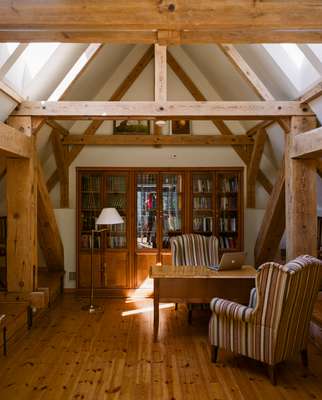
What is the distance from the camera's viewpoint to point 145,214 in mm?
6195

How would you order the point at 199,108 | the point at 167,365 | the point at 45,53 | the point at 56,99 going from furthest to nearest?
the point at 56,99, the point at 199,108, the point at 45,53, the point at 167,365

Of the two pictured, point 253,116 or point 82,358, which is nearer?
point 82,358

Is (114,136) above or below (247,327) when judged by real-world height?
above

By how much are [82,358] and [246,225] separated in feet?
12.3

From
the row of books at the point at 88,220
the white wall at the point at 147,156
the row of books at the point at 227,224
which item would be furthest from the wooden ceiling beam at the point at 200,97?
the row of books at the point at 88,220

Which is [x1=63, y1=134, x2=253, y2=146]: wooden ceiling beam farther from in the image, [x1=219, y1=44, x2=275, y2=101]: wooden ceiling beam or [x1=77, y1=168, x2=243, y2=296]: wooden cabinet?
[x1=219, y1=44, x2=275, y2=101]: wooden ceiling beam

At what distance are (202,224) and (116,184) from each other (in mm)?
1612

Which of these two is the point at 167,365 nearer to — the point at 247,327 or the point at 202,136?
the point at 247,327

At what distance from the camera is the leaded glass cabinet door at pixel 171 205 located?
244 inches

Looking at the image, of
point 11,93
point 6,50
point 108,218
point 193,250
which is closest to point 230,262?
point 193,250

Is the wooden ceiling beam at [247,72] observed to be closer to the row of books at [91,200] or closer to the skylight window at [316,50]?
the skylight window at [316,50]

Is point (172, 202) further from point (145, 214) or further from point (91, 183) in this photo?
point (91, 183)

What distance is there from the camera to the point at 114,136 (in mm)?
6105

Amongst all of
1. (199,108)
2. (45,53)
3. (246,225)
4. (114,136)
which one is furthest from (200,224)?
(45,53)
